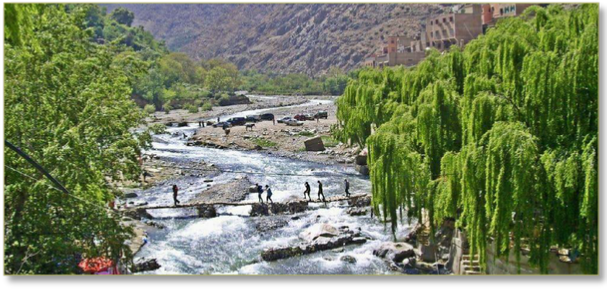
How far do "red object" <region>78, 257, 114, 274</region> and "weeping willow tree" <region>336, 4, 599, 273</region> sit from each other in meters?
5.45

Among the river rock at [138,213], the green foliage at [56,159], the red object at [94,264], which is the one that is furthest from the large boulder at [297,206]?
the red object at [94,264]

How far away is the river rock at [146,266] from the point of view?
36.9ft

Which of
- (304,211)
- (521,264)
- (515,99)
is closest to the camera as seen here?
(521,264)

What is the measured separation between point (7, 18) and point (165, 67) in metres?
23.2

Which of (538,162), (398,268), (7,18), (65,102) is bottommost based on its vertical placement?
(398,268)

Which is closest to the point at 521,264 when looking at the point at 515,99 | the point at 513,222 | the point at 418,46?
the point at 513,222

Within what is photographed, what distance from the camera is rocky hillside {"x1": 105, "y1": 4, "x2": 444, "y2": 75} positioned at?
43.6 ft

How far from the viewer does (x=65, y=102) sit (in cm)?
1141

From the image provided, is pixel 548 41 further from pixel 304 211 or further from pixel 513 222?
pixel 304 211

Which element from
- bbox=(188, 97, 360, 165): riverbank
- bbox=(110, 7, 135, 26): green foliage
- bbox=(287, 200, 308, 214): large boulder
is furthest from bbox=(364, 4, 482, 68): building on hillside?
bbox=(287, 200, 308, 214): large boulder

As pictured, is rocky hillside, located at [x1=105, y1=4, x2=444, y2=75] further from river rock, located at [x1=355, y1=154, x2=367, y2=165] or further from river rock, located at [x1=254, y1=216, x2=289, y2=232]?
river rock, located at [x1=254, y1=216, x2=289, y2=232]

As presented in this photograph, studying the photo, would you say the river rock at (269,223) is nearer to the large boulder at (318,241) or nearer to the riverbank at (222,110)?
the large boulder at (318,241)

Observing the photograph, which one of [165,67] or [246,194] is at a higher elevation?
[165,67]

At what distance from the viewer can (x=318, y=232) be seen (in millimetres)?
14539
